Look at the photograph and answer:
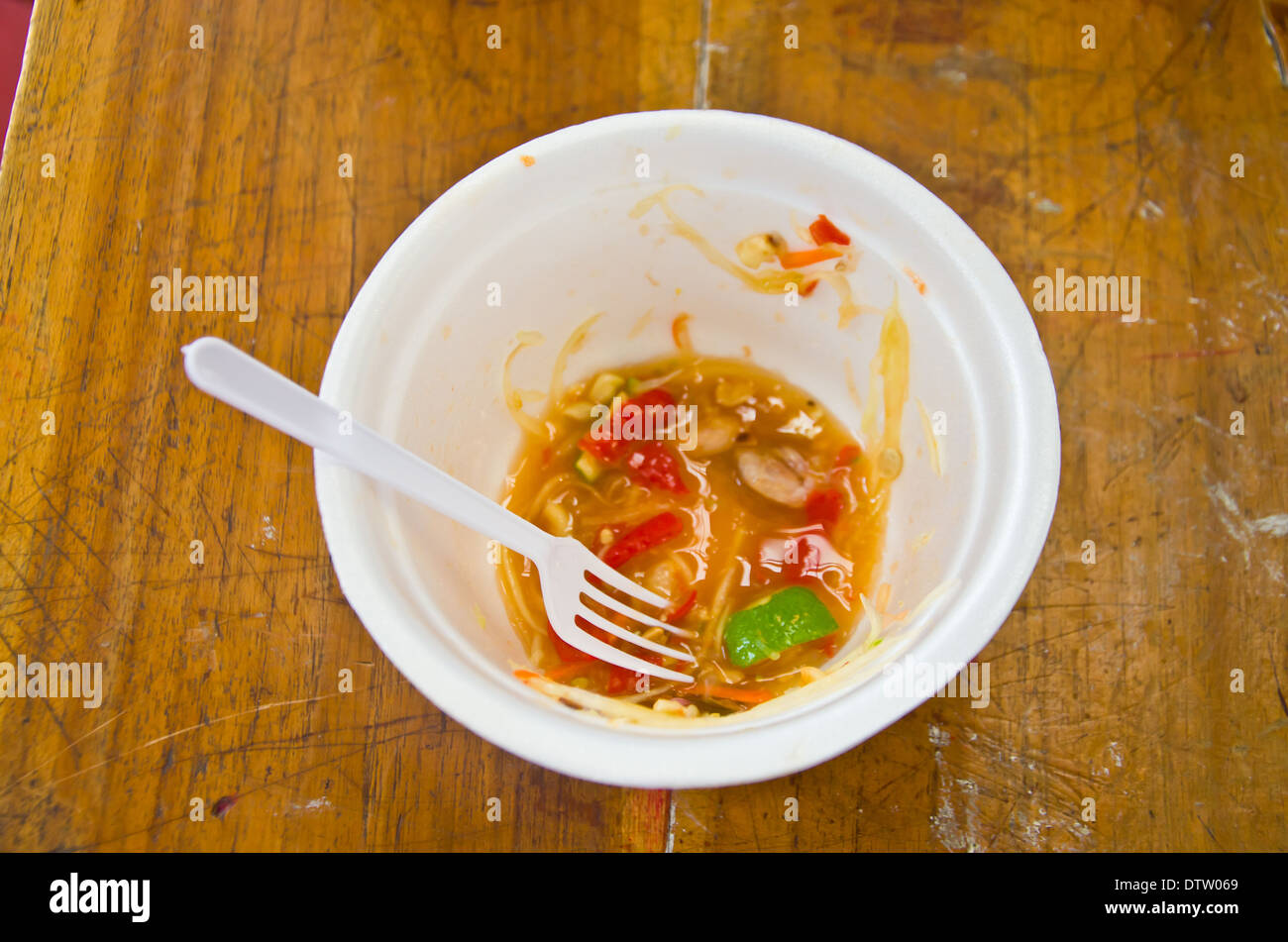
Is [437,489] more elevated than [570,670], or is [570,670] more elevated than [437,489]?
[437,489]

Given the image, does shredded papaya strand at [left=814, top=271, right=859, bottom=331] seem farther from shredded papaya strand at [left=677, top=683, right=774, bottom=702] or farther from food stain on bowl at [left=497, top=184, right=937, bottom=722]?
shredded papaya strand at [left=677, top=683, right=774, bottom=702]

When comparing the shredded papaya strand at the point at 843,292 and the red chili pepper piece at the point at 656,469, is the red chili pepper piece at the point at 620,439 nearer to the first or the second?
the red chili pepper piece at the point at 656,469

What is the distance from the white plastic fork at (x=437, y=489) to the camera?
0.84m

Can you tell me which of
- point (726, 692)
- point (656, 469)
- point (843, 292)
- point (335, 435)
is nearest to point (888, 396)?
point (843, 292)

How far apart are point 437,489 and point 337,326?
0.66 metres

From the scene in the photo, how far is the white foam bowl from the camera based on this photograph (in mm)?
1067

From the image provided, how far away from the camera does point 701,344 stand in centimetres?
165

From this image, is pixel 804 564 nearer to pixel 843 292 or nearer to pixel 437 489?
pixel 843 292

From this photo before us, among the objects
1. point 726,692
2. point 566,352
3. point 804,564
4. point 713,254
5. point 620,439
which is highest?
point 713,254

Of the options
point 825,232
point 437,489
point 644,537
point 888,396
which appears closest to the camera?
point 437,489

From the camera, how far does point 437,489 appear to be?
1111 mm

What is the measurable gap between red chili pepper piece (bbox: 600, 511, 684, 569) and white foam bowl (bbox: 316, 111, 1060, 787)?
221 mm

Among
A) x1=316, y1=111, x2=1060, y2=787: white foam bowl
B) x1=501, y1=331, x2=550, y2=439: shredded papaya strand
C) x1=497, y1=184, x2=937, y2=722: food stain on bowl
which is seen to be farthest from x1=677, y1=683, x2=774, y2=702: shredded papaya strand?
x1=501, y1=331, x2=550, y2=439: shredded papaya strand

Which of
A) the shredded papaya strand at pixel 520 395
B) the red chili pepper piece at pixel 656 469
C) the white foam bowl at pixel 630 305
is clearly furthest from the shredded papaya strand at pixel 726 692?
the shredded papaya strand at pixel 520 395
